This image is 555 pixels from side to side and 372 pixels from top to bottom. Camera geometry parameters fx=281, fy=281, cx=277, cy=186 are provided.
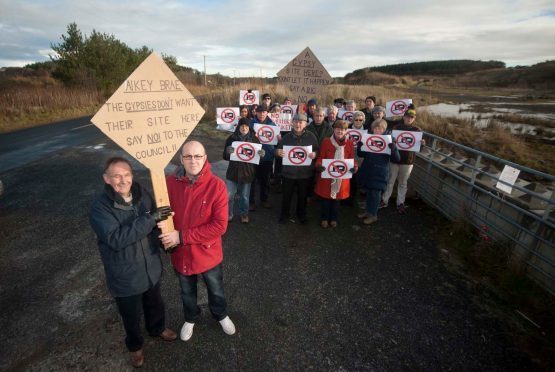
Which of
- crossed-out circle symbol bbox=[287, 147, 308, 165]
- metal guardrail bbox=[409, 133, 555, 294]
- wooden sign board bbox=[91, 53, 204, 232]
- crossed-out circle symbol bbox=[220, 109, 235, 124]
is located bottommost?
metal guardrail bbox=[409, 133, 555, 294]

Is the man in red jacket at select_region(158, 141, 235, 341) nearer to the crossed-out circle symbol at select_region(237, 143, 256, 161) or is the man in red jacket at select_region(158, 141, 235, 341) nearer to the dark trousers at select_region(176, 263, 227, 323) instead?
the dark trousers at select_region(176, 263, 227, 323)

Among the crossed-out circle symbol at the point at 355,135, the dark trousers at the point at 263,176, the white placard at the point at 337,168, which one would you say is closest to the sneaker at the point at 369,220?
the white placard at the point at 337,168

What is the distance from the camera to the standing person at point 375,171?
5169 millimetres

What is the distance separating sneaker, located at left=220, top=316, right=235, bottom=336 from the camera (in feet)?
10.0

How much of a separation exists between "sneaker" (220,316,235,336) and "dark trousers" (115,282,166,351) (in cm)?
62

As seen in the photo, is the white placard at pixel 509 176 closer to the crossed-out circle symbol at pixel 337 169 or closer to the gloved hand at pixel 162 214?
the crossed-out circle symbol at pixel 337 169

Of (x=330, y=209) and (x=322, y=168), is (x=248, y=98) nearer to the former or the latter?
(x=322, y=168)

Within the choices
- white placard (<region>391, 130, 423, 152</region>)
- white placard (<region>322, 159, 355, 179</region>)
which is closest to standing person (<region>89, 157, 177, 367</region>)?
white placard (<region>322, 159, 355, 179</region>)

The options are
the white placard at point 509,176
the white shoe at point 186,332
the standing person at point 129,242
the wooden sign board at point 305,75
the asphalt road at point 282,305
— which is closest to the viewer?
the standing person at point 129,242

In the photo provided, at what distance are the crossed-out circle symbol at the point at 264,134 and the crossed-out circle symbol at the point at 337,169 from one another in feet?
5.05

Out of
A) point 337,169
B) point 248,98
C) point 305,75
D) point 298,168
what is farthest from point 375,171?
point 248,98

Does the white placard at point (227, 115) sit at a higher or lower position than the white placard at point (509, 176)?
higher

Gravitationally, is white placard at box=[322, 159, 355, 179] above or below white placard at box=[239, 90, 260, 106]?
below

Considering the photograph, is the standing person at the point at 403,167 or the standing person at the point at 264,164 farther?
the standing person at the point at 264,164
